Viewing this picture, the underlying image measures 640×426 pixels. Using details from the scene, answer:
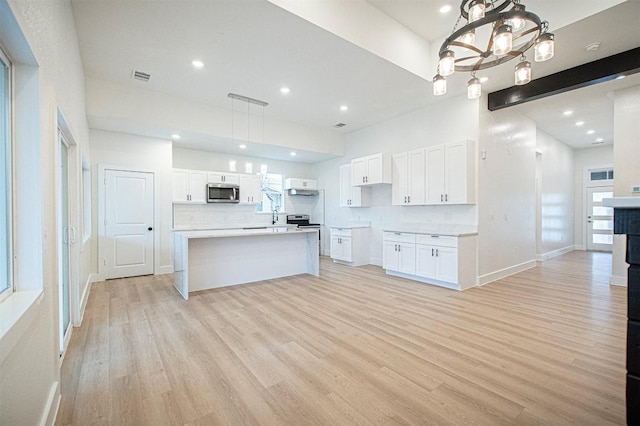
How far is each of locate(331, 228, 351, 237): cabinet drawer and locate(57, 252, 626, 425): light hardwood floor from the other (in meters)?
2.46

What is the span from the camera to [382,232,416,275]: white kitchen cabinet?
5044mm

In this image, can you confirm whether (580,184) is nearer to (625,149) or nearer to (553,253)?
(553,253)

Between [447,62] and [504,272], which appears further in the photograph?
[504,272]

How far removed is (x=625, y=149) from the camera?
4.60m

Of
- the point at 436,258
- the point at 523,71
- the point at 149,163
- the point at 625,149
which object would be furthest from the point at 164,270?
the point at 625,149

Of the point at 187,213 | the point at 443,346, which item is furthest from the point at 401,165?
the point at 187,213

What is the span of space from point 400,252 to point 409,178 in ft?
4.86

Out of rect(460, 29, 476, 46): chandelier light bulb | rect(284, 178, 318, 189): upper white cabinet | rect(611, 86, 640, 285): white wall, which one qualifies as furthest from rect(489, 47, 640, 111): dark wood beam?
Result: rect(284, 178, 318, 189): upper white cabinet

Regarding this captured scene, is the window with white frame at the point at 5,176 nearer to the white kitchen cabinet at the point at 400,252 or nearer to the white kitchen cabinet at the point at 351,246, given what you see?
the white kitchen cabinet at the point at 400,252

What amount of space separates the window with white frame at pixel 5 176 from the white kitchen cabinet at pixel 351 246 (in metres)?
5.53

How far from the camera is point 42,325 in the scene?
1584 mm

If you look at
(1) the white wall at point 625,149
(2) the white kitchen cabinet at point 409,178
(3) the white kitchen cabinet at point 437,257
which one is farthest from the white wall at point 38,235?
(1) the white wall at point 625,149

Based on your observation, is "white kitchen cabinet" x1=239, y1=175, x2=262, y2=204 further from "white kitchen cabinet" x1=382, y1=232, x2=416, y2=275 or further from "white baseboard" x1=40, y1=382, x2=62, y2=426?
"white baseboard" x1=40, y1=382, x2=62, y2=426

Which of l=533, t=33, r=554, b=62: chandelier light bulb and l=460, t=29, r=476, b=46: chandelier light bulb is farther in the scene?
l=460, t=29, r=476, b=46: chandelier light bulb
